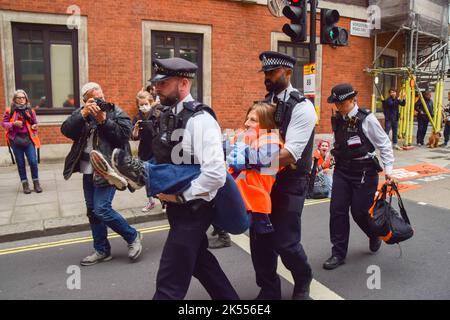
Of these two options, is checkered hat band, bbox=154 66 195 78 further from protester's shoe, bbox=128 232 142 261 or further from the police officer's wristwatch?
protester's shoe, bbox=128 232 142 261

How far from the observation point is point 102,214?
4.20 metres

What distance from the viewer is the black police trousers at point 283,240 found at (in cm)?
320

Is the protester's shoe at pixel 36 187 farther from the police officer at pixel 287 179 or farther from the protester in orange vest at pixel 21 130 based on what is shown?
the police officer at pixel 287 179

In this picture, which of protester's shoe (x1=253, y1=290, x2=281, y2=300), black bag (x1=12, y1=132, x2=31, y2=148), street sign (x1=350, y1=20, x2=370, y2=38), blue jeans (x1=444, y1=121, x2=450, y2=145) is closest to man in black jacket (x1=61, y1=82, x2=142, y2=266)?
protester's shoe (x1=253, y1=290, x2=281, y2=300)

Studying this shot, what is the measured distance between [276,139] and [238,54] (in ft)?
31.6

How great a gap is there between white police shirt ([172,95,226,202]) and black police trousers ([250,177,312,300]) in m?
0.77

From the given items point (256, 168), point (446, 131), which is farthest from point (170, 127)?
point (446, 131)

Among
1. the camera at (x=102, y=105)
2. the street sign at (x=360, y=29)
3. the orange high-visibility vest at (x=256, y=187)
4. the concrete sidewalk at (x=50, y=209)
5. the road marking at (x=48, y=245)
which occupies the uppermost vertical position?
the street sign at (x=360, y=29)

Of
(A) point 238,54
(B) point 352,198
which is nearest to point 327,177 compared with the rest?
(B) point 352,198

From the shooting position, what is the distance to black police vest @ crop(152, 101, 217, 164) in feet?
8.45

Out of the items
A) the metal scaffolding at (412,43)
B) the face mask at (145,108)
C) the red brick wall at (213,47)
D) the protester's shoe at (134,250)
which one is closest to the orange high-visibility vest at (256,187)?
the protester's shoe at (134,250)

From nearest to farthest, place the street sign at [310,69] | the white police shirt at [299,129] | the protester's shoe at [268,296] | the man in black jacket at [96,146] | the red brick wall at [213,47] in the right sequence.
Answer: the white police shirt at [299,129] < the protester's shoe at [268,296] < the man in black jacket at [96,146] < the street sign at [310,69] < the red brick wall at [213,47]

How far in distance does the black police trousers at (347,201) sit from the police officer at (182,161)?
2001 mm
